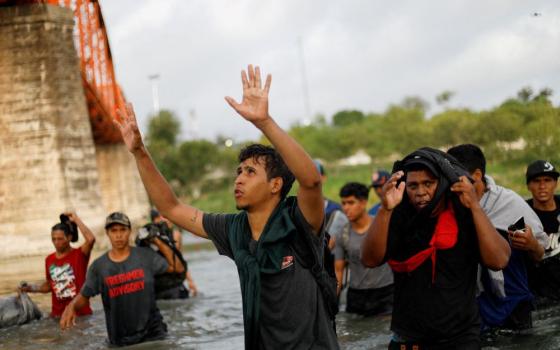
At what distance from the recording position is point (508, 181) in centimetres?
1686

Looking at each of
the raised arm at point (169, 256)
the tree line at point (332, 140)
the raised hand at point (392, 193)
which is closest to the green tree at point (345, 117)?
the tree line at point (332, 140)

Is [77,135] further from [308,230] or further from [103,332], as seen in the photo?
[308,230]

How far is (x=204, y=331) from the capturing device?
362 inches

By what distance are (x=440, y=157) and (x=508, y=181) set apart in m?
13.1

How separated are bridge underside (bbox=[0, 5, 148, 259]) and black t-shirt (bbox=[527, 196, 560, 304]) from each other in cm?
1120

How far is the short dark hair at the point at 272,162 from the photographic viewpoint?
4059 millimetres

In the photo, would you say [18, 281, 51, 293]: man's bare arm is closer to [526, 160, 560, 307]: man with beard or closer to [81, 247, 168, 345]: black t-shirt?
[81, 247, 168, 345]: black t-shirt

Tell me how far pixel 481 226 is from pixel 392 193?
0.48m

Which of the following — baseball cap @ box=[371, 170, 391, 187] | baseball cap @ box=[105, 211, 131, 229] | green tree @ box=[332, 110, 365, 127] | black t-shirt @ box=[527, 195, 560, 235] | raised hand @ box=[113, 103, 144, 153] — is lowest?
black t-shirt @ box=[527, 195, 560, 235]

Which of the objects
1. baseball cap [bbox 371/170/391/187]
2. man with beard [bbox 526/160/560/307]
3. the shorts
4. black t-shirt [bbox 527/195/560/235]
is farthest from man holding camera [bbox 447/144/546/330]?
baseball cap [bbox 371/170/391/187]

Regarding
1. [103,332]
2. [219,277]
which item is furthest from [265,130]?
[219,277]

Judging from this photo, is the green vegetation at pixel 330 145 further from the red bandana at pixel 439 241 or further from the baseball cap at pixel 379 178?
the red bandana at pixel 439 241

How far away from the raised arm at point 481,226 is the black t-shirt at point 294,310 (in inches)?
30.6

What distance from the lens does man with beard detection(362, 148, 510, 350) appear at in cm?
424
